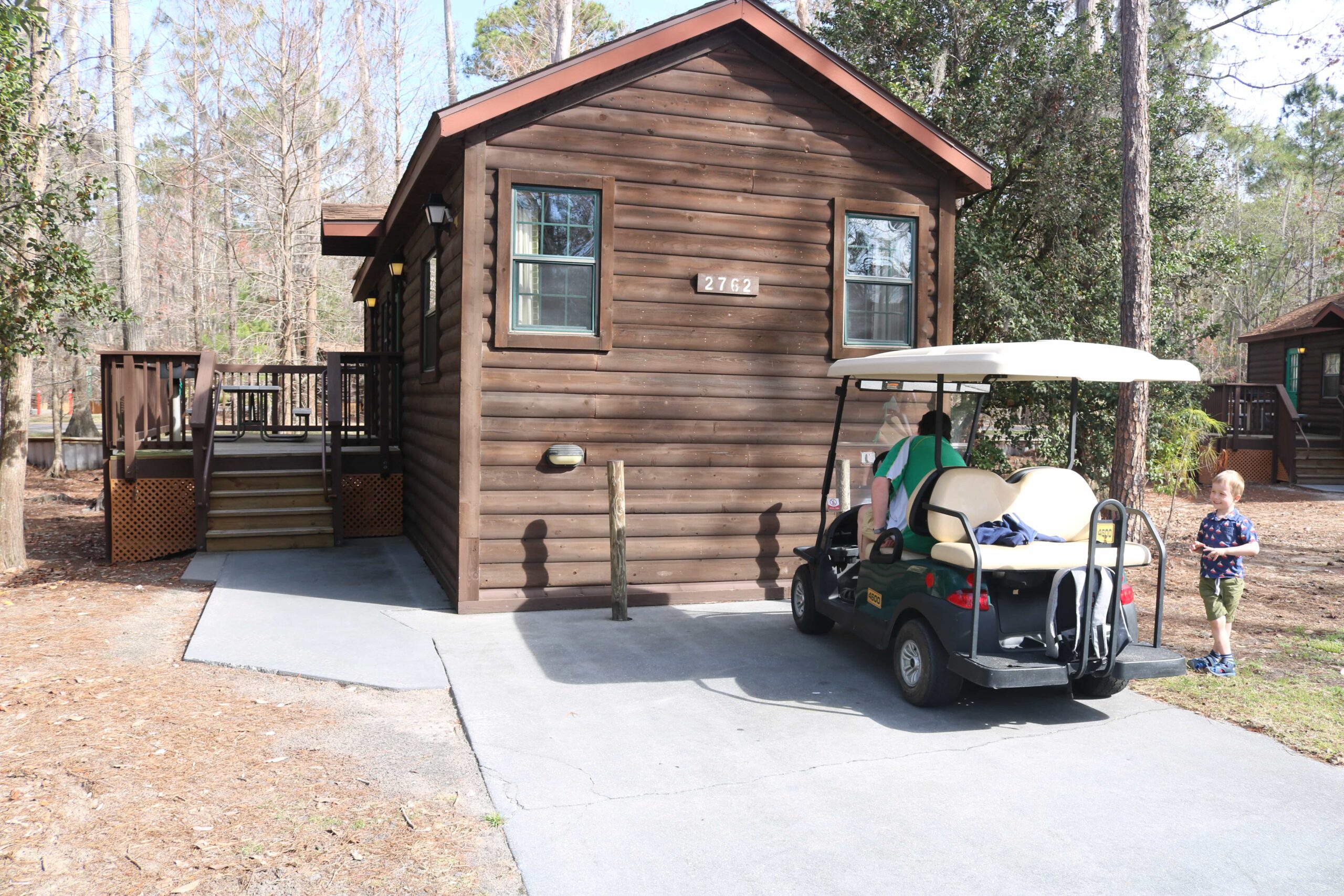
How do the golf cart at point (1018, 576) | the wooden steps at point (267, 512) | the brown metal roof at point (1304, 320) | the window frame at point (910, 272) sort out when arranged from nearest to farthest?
1. the golf cart at point (1018, 576)
2. the window frame at point (910, 272)
3. the wooden steps at point (267, 512)
4. the brown metal roof at point (1304, 320)

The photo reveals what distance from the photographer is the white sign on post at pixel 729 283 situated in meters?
7.89

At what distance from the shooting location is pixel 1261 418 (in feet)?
61.8

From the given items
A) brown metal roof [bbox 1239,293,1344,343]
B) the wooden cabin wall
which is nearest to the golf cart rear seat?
the wooden cabin wall

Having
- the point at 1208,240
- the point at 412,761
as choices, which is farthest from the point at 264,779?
the point at 1208,240

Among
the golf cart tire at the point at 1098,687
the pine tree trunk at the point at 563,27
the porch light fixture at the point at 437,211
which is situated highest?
the pine tree trunk at the point at 563,27

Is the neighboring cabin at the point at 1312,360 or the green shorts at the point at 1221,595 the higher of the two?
the neighboring cabin at the point at 1312,360

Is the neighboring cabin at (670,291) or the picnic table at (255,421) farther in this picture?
the picnic table at (255,421)

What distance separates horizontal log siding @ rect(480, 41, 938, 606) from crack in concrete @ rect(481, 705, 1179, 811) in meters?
3.25

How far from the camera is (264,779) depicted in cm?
422

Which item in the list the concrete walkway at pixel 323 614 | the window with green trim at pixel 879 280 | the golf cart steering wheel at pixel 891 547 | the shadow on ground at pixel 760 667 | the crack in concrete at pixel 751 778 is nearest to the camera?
the crack in concrete at pixel 751 778

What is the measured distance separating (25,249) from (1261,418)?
66.2 feet

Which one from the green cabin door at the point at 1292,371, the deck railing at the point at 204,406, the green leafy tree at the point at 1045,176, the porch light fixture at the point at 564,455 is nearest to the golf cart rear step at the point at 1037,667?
the porch light fixture at the point at 564,455

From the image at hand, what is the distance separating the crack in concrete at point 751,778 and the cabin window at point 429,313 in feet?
18.1

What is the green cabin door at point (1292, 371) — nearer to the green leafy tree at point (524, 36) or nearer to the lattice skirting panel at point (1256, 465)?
the lattice skirting panel at point (1256, 465)
